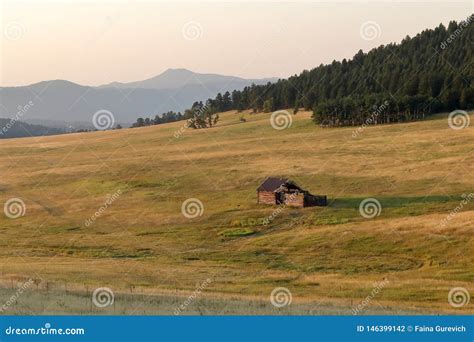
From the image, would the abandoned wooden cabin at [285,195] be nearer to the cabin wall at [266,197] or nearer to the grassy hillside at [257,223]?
the cabin wall at [266,197]

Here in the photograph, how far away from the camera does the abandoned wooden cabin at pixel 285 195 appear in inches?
2667

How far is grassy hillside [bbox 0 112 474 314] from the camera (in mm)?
40656

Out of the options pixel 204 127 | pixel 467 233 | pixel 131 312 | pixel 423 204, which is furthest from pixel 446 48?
pixel 131 312

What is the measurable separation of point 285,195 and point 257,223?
339 inches

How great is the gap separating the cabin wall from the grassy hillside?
160 centimetres

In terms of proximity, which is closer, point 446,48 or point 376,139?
point 376,139

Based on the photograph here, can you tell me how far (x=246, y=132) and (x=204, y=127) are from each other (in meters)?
27.6

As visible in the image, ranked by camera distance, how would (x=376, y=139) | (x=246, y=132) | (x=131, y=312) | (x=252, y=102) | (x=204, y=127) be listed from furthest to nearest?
(x=252, y=102) < (x=204, y=127) < (x=246, y=132) < (x=376, y=139) < (x=131, y=312)

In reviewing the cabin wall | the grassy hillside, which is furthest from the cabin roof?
the grassy hillside

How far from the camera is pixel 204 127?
169 m

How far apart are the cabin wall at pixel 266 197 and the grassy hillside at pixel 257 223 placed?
1598mm

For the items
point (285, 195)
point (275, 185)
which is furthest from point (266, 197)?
point (285, 195)

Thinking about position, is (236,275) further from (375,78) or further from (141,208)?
(375,78)

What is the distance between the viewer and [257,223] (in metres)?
62.0
